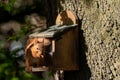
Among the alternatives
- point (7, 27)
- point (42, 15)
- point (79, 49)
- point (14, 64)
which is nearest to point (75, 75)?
point (79, 49)

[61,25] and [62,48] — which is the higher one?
[61,25]

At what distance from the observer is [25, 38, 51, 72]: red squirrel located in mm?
1969

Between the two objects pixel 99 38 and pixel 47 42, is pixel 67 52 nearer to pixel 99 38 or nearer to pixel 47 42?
pixel 47 42

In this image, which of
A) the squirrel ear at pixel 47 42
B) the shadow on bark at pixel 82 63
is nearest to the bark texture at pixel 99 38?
the shadow on bark at pixel 82 63

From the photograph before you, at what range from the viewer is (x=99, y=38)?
71.6 inches

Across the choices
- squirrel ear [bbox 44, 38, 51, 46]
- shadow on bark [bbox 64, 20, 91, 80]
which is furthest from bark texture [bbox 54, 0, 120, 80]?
squirrel ear [bbox 44, 38, 51, 46]

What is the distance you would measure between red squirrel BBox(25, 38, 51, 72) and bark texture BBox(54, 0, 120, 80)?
Result: 18 centimetres

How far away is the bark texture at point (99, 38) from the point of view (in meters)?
1.73

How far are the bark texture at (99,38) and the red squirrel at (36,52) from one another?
183mm

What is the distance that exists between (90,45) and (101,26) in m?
0.14

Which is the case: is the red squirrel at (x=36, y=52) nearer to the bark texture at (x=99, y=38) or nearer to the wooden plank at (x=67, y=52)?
the wooden plank at (x=67, y=52)

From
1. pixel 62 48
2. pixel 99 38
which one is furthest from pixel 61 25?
pixel 99 38

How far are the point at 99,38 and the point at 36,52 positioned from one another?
1.08ft

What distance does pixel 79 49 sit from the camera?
2.00 meters
